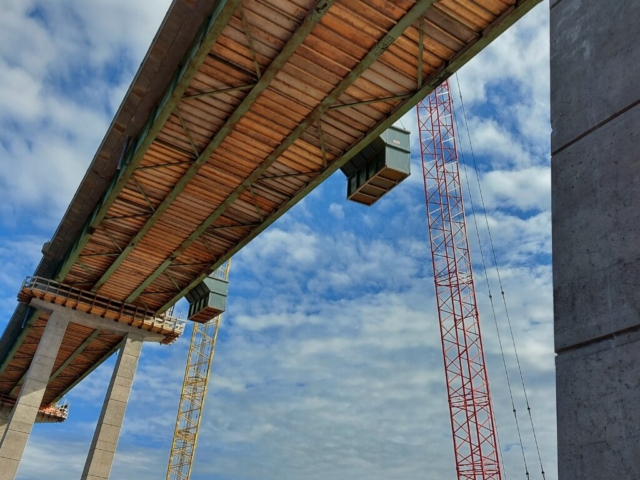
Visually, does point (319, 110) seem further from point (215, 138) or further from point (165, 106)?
point (165, 106)

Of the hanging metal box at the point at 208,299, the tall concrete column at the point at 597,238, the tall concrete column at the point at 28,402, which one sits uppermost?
the hanging metal box at the point at 208,299

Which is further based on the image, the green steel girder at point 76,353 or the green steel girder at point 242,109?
the green steel girder at point 76,353

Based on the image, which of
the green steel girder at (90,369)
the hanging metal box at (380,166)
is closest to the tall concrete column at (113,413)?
the green steel girder at (90,369)

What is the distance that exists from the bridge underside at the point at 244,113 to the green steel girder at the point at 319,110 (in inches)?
1.5

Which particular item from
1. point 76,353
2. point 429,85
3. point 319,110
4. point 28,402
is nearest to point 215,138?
point 319,110

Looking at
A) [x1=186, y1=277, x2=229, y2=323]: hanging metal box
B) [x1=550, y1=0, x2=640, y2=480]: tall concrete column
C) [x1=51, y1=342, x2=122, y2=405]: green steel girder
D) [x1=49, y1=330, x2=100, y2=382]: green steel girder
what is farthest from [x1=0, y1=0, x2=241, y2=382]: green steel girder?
[x1=51, y1=342, x2=122, y2=405]: green steel girder

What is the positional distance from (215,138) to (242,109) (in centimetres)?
214

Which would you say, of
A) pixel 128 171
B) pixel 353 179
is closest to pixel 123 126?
pixel 128 171

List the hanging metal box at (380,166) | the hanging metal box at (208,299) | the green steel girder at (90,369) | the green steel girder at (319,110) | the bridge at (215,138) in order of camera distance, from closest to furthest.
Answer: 1. the green steel girder at (319,110)
2. the bridge at (215,138)
3. the hanging metal box at (380,166)
4. the hanging metal box at (208,299)
5. the green steel girder at (90,369)

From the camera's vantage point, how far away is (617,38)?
193 inches

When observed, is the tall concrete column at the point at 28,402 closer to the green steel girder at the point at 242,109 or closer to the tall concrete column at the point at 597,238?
the green steel girder at the point at 242,109

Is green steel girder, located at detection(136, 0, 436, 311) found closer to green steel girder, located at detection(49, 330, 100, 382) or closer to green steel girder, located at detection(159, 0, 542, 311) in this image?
green steel girder, located at detection(159, 0, 542, 311)

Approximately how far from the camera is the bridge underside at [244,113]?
46.8ft

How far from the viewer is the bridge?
14414 millimetres
